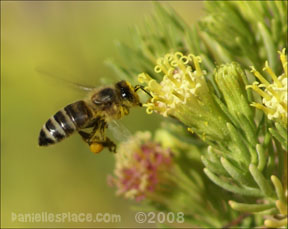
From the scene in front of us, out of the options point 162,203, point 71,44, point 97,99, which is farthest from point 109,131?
point 71,44

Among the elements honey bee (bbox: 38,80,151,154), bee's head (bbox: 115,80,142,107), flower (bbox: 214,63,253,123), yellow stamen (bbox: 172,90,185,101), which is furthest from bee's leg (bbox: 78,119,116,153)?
flower (bbox: 214,63,253,123)

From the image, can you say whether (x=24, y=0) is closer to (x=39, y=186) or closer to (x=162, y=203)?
(x=39, y=186)

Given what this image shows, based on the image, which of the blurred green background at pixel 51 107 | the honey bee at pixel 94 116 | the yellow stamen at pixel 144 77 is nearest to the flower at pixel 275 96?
the yellow stamen at pixel 144 77

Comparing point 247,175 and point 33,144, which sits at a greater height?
point 33,144

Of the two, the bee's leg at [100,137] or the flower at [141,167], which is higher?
the bee's leg at [100,137]

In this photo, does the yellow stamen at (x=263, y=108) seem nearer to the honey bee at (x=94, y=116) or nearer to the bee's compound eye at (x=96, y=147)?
the honey bee at (x=94, y=116)

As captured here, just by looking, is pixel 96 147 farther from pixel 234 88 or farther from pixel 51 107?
pixel 51 107

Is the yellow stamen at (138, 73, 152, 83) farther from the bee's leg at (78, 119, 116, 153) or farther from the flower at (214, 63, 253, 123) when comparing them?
the bee's leg at (78, 119, 116, 153)
